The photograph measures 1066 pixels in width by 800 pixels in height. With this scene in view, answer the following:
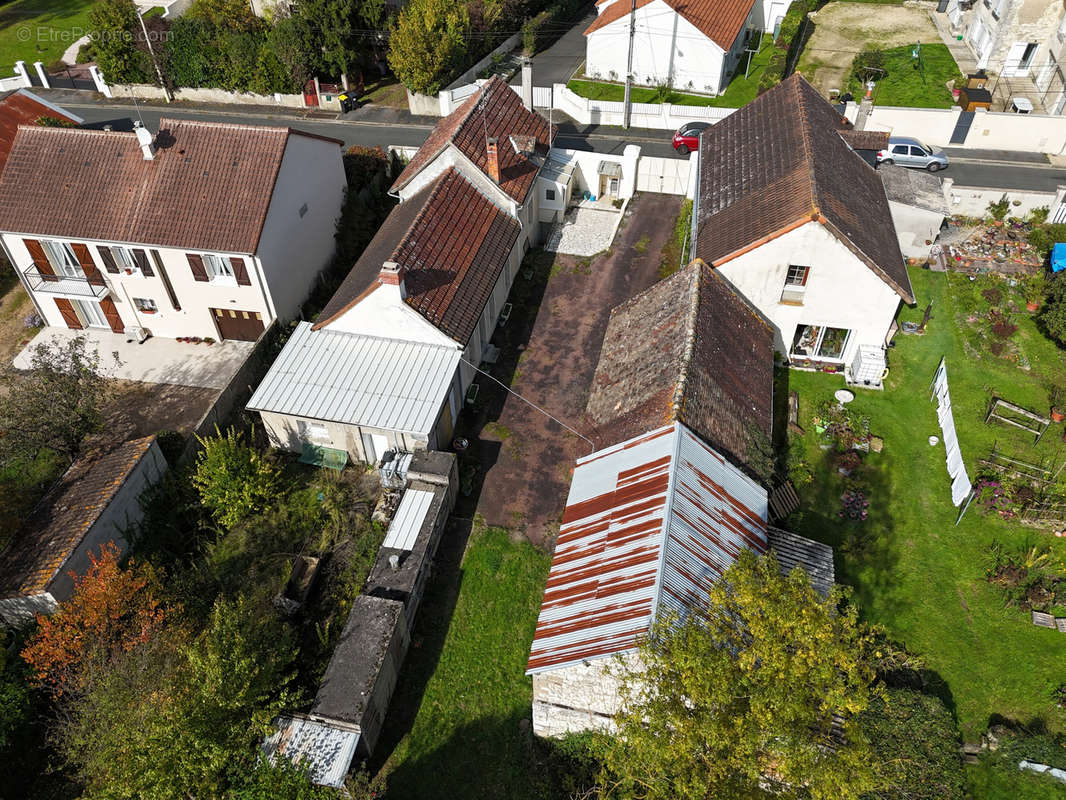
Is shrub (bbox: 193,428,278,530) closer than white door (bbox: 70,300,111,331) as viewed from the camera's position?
Yes

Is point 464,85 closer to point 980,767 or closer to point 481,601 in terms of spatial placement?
point 481,601

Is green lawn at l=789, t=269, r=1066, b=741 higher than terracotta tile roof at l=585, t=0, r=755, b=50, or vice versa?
terracotta tile roof at l=585, t=0, r=755, b=50

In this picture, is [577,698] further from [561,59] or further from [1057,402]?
[561,59]

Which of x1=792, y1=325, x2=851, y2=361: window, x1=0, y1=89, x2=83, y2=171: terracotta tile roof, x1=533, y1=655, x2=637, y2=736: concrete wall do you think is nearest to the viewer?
x1=533, y1=655, x2=637, y2=736: concrete wall

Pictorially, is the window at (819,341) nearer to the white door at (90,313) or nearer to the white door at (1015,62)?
the white door at (90,313)

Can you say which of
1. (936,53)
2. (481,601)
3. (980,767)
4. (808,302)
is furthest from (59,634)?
(936,53)

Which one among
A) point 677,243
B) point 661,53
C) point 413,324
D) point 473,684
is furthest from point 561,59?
point 473,684

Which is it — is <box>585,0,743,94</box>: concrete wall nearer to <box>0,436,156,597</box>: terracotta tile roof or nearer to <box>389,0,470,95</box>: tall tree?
<box>389,0,470,95</box>: tall tree

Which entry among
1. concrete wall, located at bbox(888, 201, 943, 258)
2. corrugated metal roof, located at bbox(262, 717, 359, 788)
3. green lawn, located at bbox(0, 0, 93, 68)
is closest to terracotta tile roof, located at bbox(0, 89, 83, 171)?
green lawn, located at bbox(0, 0, 93, 68)
